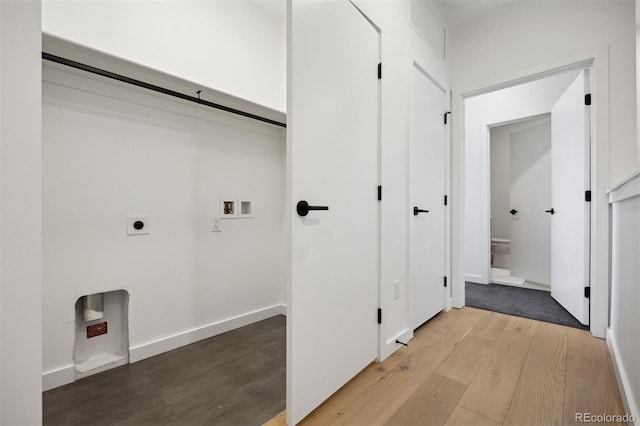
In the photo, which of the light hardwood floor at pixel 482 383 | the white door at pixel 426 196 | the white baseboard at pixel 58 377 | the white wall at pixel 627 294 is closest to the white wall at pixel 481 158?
the white door at pixel 426 196

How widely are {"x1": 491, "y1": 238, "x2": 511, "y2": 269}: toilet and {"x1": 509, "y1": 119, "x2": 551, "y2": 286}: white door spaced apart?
570 mm

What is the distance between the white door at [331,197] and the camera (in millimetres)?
1228

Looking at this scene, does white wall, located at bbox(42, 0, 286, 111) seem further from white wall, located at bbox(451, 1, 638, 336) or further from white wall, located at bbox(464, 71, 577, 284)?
white wall, located at bbox(464, 71, 577, 284)

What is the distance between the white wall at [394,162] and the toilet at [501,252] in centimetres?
355

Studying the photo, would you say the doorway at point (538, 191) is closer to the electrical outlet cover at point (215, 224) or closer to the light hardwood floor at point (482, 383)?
the light hardwood floor at point (482, 383)

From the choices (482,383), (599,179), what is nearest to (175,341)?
(482,383)

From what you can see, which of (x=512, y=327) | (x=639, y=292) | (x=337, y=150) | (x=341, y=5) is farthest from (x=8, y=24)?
(x=512, y=327)

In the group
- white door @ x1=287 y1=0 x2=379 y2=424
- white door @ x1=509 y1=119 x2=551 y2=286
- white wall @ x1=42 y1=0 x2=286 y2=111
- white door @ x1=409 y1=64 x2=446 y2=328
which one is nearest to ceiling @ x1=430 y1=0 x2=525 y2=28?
white door @ x1=409 y1=64 x2=446 y2=328

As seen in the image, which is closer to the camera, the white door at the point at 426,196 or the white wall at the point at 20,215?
the white wall at the point at 20,215

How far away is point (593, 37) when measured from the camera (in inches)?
85.6

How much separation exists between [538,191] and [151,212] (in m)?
4.75

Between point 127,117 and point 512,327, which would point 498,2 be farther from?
point 127,117

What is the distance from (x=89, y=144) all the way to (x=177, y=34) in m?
0.93

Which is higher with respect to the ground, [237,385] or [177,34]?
[177,34]
